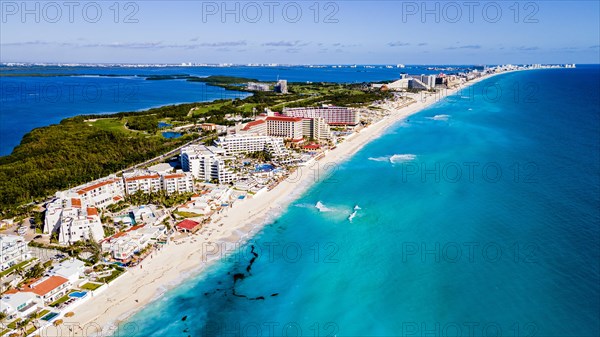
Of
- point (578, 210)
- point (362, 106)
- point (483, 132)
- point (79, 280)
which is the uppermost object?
point (362, 106)

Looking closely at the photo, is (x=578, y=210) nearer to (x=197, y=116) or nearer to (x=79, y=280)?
(x=79, y=280)

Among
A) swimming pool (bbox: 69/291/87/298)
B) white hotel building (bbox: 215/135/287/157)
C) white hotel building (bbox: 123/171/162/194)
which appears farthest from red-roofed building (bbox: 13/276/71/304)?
white hotel building (bbox: 215/135/287/157)

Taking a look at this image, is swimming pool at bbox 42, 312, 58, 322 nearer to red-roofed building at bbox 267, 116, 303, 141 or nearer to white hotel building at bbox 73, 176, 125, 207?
white hotel building at bbox 73, 176, 125, 207

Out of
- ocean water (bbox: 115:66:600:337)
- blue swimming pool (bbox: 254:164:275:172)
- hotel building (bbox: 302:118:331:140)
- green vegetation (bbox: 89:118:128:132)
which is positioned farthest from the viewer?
green vegetation (bbox: 89:118:128:132)

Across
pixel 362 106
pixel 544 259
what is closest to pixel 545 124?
pixel 362 106

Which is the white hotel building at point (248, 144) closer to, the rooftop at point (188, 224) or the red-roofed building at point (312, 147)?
the red-roofed building at point (312, 147)

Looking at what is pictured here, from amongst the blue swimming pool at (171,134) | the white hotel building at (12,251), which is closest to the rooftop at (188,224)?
the white hotel building at (12,251)

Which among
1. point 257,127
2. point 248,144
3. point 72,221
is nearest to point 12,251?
point 72,221

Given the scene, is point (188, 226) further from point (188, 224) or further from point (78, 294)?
point (78, 294)
